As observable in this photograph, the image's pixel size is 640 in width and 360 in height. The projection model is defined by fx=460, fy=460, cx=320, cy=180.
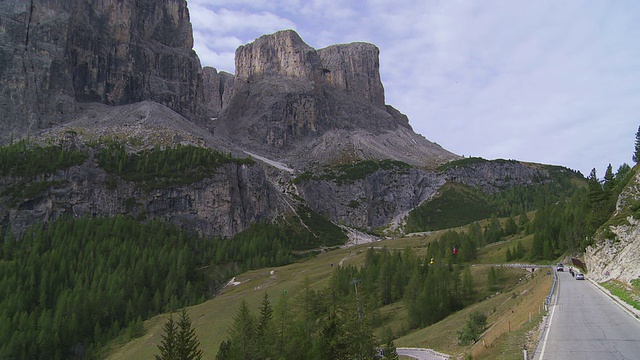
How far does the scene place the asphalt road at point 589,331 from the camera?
25.1m

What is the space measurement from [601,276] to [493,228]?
9729 centimetres

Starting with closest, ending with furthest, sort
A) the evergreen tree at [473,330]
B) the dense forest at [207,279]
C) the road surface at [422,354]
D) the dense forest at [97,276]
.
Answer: the evergreen tree at [473,330]
the road surface at [422,354]
the dense forest at [207,279]
the dense forest at [97,276]

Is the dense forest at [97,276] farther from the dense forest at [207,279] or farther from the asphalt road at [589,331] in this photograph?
the asphalt road at [589,331]

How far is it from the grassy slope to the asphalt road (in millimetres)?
2048

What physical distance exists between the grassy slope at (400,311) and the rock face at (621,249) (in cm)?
693

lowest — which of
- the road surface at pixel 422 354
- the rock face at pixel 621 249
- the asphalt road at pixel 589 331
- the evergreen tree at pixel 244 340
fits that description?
the road surface at pixel 422 354

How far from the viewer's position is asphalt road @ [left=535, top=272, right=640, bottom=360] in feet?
82.5

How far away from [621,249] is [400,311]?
45.4m

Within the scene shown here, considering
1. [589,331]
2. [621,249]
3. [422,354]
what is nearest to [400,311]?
[422,354]

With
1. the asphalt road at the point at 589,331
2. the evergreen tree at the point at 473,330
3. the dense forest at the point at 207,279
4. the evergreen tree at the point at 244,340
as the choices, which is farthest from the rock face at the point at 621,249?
the evergreen tree at the point at 244,340

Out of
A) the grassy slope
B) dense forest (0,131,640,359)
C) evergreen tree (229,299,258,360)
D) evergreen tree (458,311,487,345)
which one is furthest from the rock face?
evergreen tree (229,299,258,360)

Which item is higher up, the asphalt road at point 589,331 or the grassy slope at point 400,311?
the asphalt road at point 589,331

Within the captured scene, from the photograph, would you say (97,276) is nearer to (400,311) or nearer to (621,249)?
(400,311)

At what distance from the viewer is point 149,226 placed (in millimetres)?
198375
